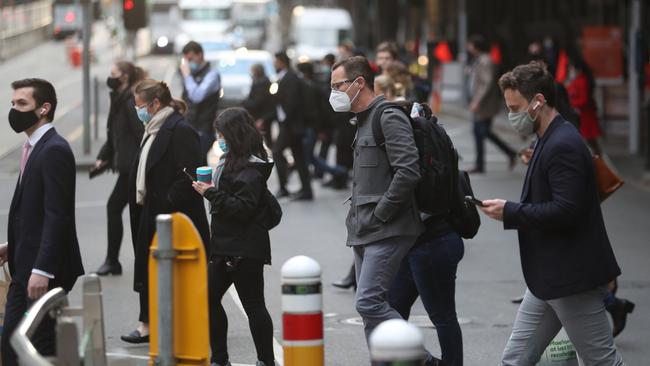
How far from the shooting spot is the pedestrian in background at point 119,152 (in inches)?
443

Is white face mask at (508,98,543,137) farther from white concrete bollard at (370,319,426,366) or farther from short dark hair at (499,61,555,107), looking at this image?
white concrete bollard at (370,319,426,366)

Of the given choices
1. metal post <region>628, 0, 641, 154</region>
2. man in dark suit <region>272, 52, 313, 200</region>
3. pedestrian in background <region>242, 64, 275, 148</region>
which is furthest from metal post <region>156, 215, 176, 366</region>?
metal post <region>628, 0, 641, 154</region>

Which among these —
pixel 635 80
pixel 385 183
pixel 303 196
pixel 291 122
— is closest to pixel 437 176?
pixel 385 183

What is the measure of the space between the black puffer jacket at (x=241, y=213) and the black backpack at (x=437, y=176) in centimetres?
102

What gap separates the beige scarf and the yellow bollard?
267cm

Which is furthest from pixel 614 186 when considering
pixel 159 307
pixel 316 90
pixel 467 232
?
pixel 316 90

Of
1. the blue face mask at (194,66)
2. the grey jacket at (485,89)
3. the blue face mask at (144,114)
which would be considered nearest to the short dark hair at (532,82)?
the blue face mask at (144,114)

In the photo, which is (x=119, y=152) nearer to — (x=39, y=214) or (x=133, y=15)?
(x=39, y=214)

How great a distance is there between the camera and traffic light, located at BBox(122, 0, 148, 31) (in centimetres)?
2398

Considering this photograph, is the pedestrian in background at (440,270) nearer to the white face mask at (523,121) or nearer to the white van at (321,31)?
the white face mask at (523,121)

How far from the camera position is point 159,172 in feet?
28.1

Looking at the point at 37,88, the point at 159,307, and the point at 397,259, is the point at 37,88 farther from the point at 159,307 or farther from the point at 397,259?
the point at 397,259

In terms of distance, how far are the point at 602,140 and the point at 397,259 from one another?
18403mm

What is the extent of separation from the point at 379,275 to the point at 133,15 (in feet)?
58.8
